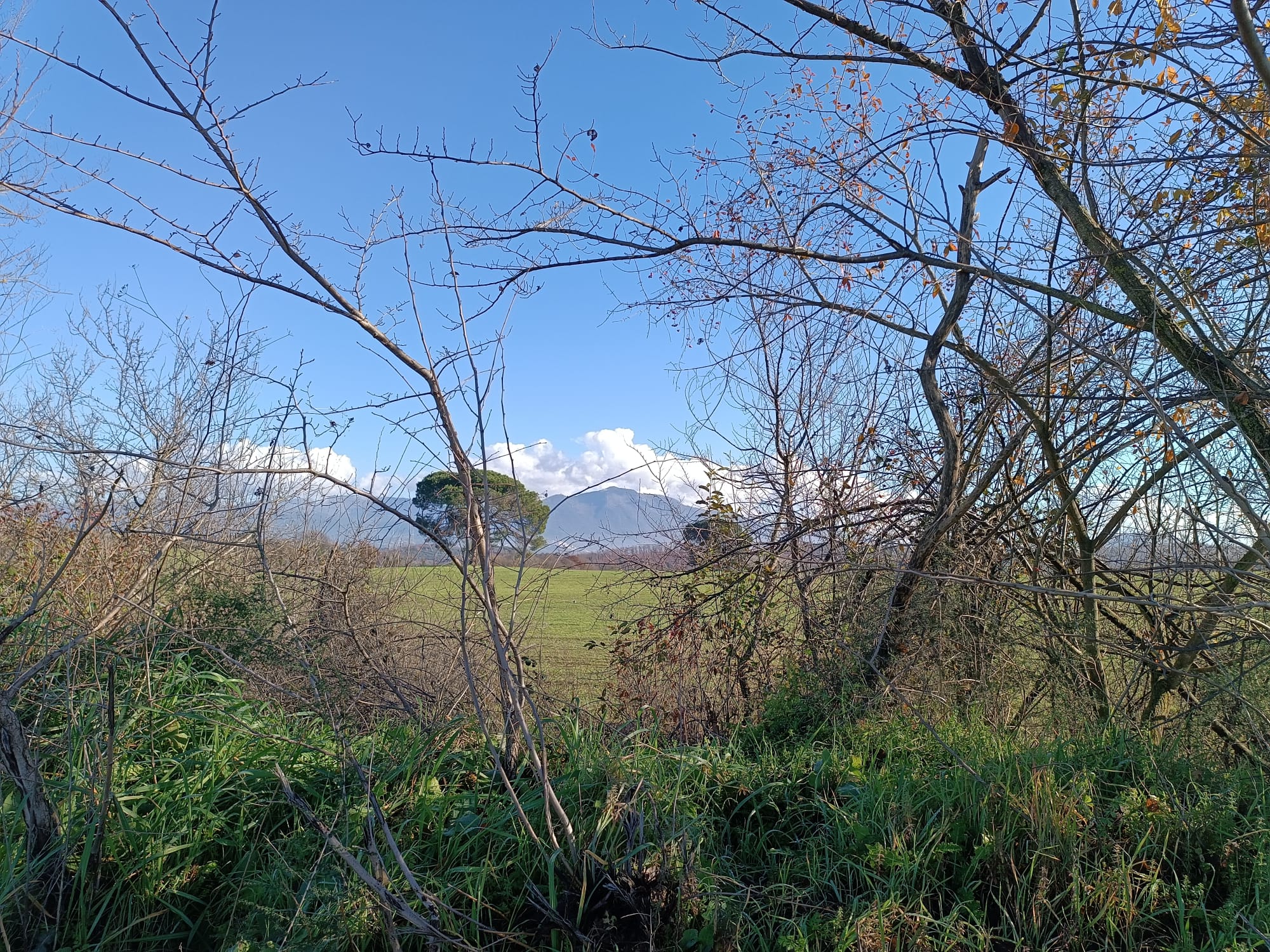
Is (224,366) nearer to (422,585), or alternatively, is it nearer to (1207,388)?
(422,585)

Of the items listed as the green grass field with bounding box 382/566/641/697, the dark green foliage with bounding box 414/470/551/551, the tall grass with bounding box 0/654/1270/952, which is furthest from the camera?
the green grass field with bounding box 382/566/641/697

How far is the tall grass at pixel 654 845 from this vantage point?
2689 mm

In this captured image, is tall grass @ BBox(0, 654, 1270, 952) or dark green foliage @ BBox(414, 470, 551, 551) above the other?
dark green foliage @ BBox(414, 470, 551, 551)

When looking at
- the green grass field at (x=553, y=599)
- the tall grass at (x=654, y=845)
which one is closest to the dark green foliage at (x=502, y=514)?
the green grass field at (x=553, y=599)

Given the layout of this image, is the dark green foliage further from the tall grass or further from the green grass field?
the tall grass

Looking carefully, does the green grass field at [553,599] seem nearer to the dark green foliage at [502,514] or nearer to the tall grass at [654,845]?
the dark green foliage at [502,514]

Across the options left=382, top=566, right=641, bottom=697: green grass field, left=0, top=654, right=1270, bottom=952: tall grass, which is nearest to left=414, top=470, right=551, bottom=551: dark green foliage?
left=382, top=566, right=641, bottom=697: green grass field

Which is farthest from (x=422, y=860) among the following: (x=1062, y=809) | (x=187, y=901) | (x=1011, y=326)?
(x=1011, y=326)

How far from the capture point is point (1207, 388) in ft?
12.9

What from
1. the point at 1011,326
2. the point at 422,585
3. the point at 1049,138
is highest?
the point at 1049,138

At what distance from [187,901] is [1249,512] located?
432cm

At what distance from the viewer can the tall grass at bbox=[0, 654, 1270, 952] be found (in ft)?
8.82

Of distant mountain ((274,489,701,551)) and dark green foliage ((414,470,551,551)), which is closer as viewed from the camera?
dark green foliage ((414,470,551,551))

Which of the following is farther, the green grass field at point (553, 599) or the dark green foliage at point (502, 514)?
the green grass field at point (553, 599)
